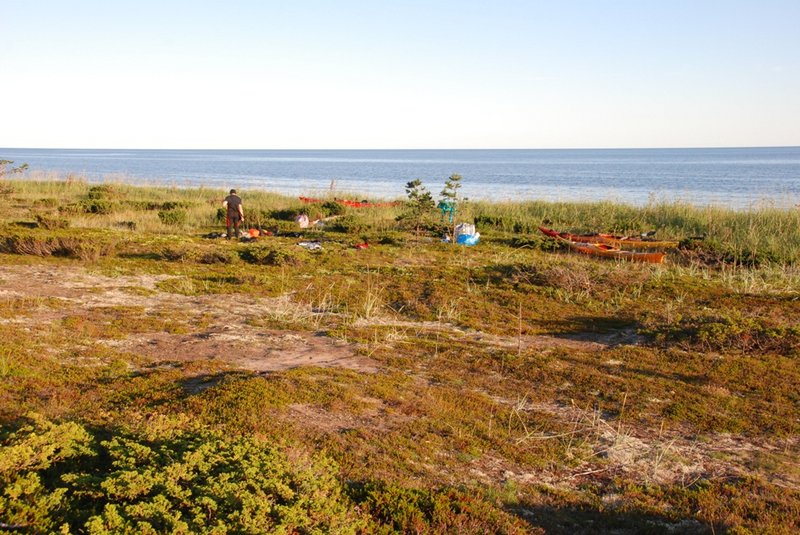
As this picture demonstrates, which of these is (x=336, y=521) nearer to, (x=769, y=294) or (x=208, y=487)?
(x=208, y=487)

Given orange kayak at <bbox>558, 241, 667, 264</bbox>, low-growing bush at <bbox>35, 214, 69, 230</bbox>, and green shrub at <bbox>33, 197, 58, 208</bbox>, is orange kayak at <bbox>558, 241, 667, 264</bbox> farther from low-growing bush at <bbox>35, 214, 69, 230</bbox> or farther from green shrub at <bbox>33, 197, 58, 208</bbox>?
green shrub at <bbox>33, 197, 58, 208</bbox>

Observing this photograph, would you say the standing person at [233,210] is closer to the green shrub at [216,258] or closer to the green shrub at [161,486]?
the green shrub at [216,258]

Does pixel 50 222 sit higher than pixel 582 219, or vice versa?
pixel 50 222

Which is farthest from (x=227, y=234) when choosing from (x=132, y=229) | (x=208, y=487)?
(x=208, y=487)

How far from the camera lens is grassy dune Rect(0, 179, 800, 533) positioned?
398cm

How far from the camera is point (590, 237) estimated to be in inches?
749

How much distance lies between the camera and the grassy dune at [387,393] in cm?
398

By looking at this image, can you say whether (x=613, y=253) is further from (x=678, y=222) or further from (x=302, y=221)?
(x=302, y=221)

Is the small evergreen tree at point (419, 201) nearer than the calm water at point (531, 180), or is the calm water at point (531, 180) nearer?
the small evergreen tree at point (419, 201)

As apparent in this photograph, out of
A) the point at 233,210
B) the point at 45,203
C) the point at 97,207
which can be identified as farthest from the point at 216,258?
the point at 45,203

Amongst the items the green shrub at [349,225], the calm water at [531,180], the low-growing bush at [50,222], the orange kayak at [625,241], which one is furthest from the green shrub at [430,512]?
the calm water at [531,180]

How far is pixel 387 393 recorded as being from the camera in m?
6.66

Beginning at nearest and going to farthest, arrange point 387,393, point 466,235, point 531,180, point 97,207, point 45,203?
point 387,393
point 466,235
point 97,207
point 45,203
point 531,180

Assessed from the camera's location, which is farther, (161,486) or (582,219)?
(582,219)
